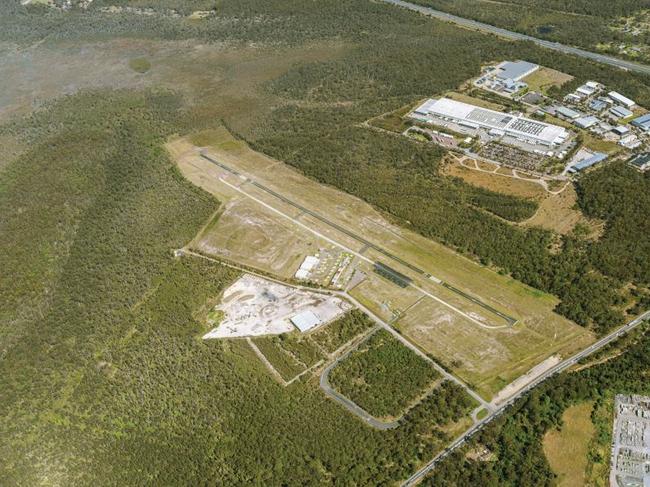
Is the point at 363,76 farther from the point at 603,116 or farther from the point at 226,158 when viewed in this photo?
the point at 603,116

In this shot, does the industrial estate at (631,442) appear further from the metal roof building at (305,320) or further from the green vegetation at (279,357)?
the metal roof building at (305,320)

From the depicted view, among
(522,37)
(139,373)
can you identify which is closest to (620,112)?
(522,37)

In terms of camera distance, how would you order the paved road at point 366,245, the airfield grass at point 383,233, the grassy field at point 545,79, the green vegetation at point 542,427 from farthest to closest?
1. the grassy field at point 545,79
2. the airfield grass at point 383,233
3. the paved road at point 366,245
4. the green vegetation at point 542,427

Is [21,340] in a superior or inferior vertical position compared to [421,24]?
inferior

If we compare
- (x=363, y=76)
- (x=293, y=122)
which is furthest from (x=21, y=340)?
(x=363, y=76)

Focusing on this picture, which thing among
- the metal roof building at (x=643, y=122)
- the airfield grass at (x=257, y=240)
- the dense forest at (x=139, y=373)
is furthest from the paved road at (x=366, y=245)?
the metal roof building at (x=643, y=122)

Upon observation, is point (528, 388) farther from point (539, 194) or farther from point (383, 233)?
point (539, 194)

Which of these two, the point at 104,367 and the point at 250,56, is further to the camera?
the point at 250,56
